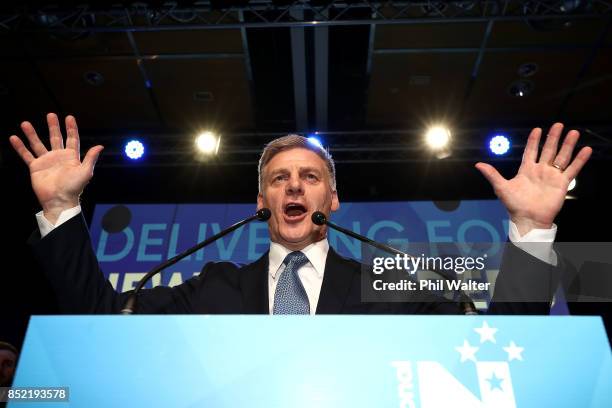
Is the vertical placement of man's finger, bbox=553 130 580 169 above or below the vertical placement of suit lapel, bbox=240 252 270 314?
above


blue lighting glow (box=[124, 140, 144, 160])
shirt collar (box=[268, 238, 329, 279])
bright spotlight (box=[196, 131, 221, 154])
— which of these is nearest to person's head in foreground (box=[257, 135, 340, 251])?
shirt collar (box=[268, 238, 329, 279])

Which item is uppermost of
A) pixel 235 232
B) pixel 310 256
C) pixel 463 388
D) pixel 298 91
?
pixel 298 91

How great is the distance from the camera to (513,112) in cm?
484

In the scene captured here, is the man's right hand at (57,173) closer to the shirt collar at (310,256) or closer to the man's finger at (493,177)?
the shirt collar at (310,256)

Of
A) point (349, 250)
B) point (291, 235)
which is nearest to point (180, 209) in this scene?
point (349, 250)

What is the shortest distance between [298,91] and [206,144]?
1025mm

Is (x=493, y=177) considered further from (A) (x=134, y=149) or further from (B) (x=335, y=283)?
(A) (x=134, y=149)

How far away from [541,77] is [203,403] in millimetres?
4590

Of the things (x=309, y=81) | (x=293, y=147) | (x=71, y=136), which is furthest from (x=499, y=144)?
(x=71, y=136)

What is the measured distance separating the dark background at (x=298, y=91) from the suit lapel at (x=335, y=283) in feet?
8.39

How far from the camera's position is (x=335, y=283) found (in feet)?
4.32

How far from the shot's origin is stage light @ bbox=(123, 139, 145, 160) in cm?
471

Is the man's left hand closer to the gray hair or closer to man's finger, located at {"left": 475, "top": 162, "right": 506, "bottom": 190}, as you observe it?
man's finger, located at {"left": 475, "top": 162, "right": 506, "bottom": 190}

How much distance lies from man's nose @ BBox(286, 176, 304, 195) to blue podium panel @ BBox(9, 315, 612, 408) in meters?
1.07
